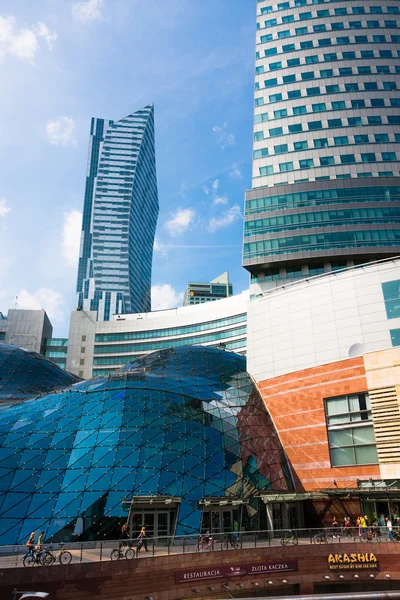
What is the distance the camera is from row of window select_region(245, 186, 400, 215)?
3110 inches

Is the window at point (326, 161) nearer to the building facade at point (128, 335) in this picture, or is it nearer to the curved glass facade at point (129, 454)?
the building facade at point (128, 335)

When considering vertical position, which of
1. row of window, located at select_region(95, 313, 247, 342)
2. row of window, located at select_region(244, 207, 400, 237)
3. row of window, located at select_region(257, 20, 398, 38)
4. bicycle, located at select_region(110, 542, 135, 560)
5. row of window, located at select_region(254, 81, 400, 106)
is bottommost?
bicycle, located at select_region(110, 542, 135, 560)

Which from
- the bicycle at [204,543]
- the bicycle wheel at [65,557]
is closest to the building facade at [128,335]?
the bicycle at [204,543]

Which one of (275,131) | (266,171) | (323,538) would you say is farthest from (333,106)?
(323,538)

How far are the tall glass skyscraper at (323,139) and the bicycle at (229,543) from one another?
56188 mm

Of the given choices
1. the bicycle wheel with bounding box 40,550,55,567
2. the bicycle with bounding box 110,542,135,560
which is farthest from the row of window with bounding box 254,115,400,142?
the bicycle wheel with bounding box 40,550,55,567

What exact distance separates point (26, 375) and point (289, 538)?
140 ft

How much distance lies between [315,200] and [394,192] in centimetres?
1409

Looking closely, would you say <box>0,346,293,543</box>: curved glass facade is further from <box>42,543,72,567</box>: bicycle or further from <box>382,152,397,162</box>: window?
<box>382,152,397,162</box>: window

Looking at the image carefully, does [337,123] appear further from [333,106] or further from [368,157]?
[368,157]

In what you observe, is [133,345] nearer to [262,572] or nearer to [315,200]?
[315,200]

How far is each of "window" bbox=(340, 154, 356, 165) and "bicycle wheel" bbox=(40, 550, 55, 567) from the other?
262 feet

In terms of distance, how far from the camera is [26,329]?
11538cm

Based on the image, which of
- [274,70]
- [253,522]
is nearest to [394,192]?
[274,70]
